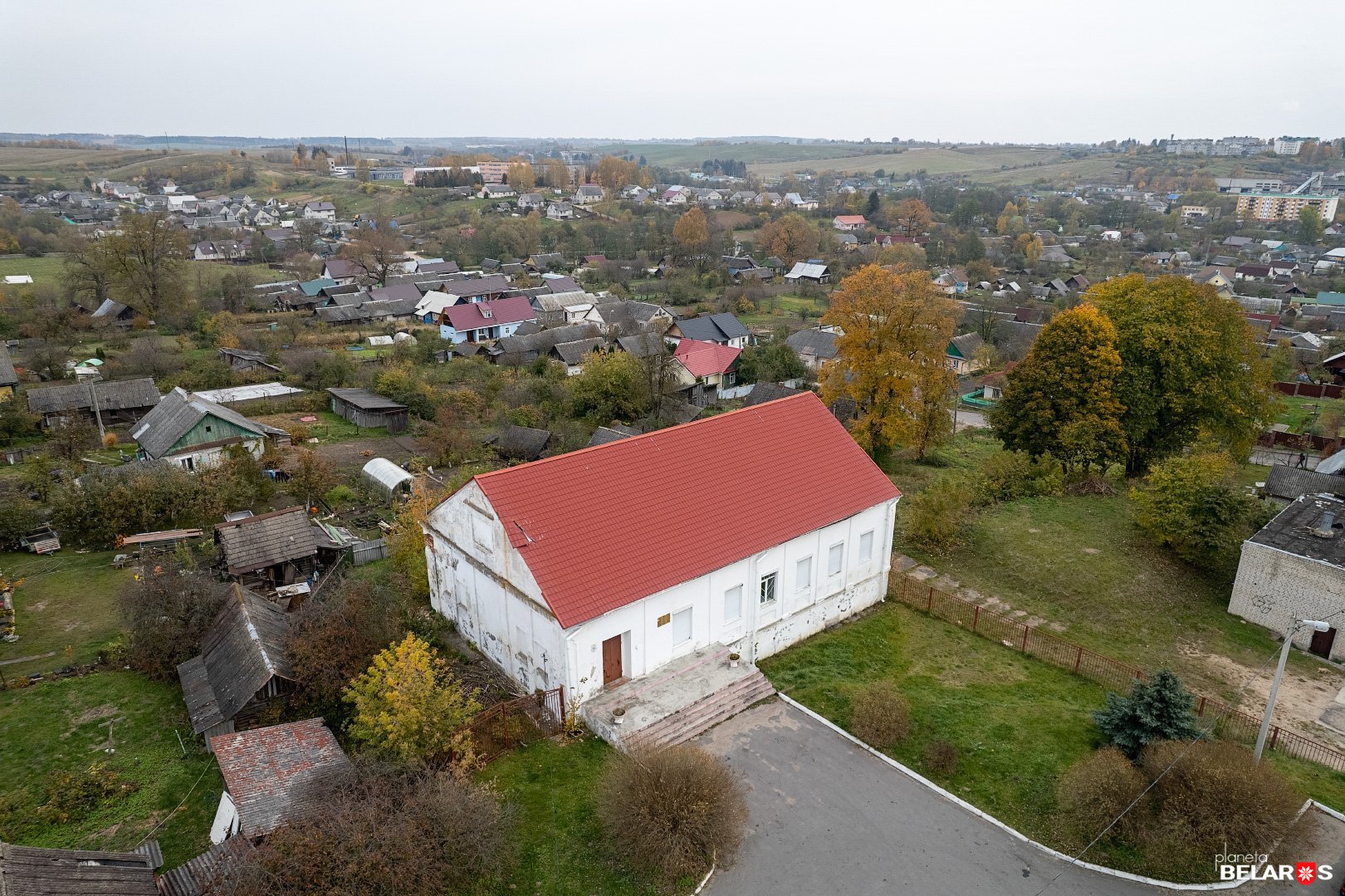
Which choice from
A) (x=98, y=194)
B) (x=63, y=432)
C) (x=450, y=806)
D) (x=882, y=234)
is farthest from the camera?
(x=98, y=194)

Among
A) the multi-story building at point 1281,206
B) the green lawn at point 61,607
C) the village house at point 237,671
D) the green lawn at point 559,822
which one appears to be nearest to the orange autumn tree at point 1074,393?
the green lawn at point 559,822

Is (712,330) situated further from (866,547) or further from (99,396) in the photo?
(866,547)

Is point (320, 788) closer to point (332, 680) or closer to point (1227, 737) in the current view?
point (332, 680)

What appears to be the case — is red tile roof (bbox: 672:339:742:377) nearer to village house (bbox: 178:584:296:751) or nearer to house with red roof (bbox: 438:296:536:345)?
house with red roof (bbox: 438:296:536:345)

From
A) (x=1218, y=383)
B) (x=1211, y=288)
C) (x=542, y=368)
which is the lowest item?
(x=542, y=368)

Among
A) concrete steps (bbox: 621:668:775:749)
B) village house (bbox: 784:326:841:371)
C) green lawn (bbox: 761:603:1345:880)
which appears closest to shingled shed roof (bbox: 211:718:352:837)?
concrete steps (bbox: 621:668:775:749)

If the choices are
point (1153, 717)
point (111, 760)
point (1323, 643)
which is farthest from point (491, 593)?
point (1323, 643)

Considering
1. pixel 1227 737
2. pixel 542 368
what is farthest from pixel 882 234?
pixel 1227 737
